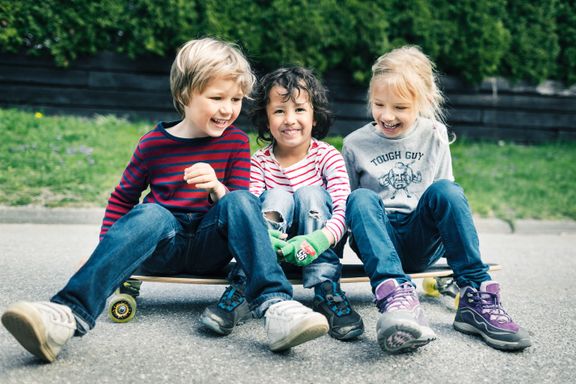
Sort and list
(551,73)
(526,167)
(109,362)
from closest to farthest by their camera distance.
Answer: (109,362) → (526,167) → (551,73)

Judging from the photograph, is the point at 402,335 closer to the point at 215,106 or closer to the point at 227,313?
the point at 227,313

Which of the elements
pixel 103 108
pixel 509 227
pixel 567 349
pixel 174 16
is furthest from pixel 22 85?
pixel 567 349

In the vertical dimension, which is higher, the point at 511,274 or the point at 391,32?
the point at 391,32

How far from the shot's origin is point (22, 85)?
7680 mm

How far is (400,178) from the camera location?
9.45 ft

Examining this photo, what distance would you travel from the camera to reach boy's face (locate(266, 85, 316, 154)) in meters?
2.77

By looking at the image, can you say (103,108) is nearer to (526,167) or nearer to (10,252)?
(10,252)

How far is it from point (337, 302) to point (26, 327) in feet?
3.71

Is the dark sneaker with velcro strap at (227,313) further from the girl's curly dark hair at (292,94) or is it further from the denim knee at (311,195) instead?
the girl's curly dark hair at (292,94)

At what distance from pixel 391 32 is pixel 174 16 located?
8.92 ft

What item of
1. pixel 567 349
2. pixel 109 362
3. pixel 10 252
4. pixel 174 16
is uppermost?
pixel 174 16

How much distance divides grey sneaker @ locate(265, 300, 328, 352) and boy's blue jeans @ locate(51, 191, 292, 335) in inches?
3.0

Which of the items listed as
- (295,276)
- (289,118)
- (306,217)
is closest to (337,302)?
(295,276)

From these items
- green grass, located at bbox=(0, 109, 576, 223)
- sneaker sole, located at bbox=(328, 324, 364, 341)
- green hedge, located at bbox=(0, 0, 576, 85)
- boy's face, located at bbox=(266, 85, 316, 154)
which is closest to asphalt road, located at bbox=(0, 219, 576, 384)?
sneaker sole, located at bbox=(328, 324, 364, 341)
